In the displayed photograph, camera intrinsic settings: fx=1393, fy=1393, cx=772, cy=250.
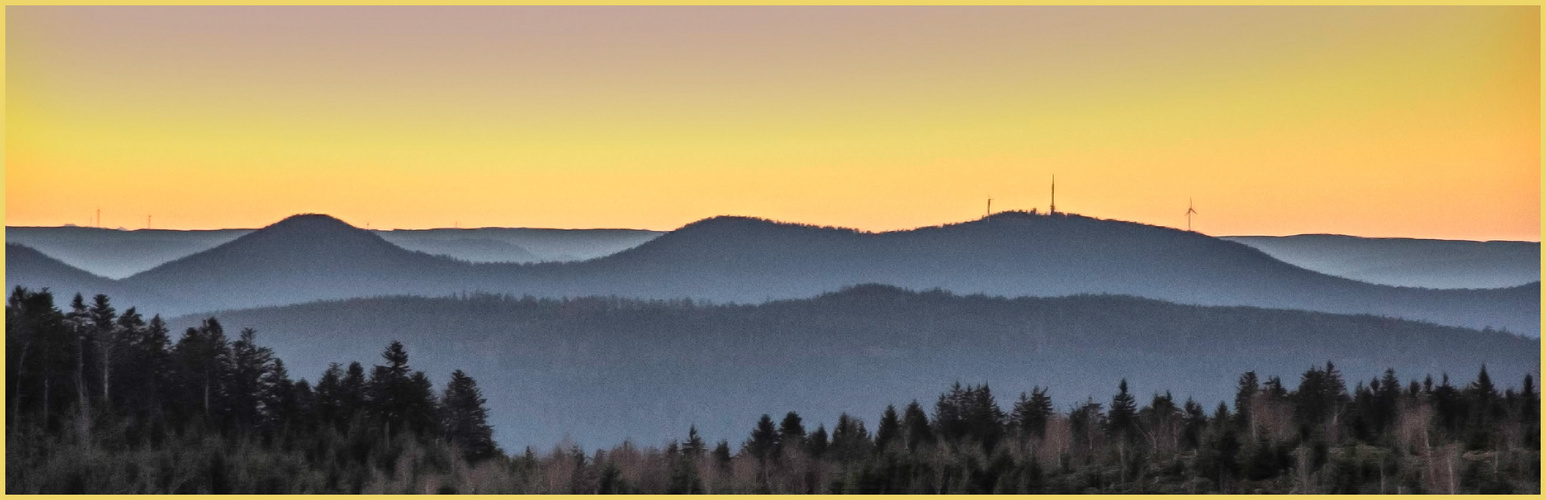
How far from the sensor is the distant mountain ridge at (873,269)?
88812 mm

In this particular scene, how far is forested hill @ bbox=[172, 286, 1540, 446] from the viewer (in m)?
78.2

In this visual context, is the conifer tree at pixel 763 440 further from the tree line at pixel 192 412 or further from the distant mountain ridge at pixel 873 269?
the distant mountain ridge at pixel 873 269

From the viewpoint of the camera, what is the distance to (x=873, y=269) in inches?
3858

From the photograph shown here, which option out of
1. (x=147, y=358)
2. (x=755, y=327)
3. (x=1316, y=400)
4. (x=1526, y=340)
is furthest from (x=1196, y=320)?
(x=147, y=358)

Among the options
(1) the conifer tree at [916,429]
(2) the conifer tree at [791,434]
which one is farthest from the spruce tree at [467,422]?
(1) the conifer tree at [916,429]

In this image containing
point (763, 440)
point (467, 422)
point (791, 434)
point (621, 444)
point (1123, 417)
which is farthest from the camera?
point (621, 444)

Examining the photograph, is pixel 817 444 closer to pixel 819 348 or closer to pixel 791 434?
pixel 791 434

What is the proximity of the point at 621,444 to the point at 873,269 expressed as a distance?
128ft

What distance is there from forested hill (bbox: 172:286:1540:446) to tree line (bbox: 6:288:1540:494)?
14.4 m

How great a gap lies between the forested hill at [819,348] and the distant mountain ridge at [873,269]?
4.23 feet

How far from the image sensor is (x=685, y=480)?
47500 millimetres

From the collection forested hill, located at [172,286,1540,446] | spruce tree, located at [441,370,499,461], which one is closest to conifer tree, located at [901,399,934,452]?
forested hill, located at [172,286,1540,446]

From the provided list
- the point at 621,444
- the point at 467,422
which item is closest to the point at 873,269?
the point at 621,444

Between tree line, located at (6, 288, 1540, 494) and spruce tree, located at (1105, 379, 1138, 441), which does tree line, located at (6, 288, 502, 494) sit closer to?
tree line, located at (6, 288, 1540, 494)
